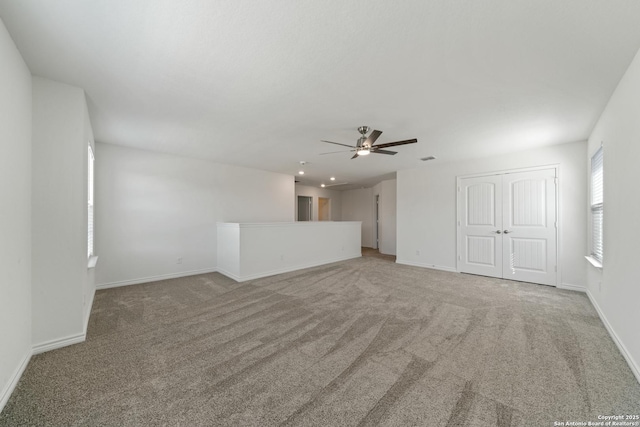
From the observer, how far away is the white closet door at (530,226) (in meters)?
4.28

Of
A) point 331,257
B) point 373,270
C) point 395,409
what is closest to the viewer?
point 395,409

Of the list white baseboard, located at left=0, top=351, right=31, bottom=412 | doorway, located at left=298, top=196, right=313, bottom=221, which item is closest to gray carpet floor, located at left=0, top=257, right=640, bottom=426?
white baseboard, located at left=0, top=351, right=31, bottom=412

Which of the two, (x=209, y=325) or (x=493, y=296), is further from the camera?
(x=493, y=296)

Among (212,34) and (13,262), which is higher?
(212,34)

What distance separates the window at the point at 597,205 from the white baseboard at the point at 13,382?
19.6ft

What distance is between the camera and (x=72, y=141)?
2373 mm

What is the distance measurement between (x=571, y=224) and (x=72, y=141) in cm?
701

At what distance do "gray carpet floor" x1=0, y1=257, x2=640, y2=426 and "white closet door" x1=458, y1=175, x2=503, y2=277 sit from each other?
4.74ft

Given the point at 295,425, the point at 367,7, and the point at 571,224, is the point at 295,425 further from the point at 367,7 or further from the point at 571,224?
the point at 571,224

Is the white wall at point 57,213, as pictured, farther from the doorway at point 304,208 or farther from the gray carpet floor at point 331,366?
the doorway at point 304,208

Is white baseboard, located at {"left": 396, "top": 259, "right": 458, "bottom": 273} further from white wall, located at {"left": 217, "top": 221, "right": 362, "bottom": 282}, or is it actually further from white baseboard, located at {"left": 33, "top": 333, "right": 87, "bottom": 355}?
white baseboard, located at {"left": 33, "top": 333, "right": 87, "bottom": 355}

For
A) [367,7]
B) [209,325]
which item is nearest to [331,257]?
[209,325]

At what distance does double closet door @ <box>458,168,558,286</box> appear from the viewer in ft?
14.1

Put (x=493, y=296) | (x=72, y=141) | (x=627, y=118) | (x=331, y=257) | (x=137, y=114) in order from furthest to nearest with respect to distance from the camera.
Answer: (x=331, y=257)
(x=493, y=296)
(x=137, y=114)
(x=72, y=141)
(x=627, y=118)
